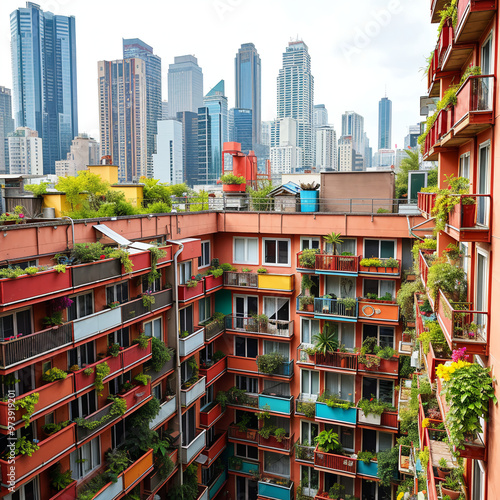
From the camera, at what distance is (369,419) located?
76.9 feet

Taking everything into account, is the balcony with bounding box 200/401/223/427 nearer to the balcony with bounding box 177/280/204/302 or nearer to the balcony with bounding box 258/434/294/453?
the balcony with bounding box 258/434/294/453

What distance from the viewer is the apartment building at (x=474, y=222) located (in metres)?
8.97

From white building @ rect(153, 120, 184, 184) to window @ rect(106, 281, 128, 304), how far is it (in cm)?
13040

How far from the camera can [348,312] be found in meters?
23.8

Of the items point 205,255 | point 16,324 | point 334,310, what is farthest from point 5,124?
point 16,324

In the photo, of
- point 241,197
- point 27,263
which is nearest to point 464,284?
point 27,263

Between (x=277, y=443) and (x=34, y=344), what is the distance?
16.0 meters

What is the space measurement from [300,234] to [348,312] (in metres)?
4.69

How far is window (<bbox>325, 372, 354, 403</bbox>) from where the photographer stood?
24.9m

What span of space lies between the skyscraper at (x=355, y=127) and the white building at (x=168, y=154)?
2293 inches

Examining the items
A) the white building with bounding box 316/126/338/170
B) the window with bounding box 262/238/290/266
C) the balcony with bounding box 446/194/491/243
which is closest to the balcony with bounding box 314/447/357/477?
the window with bounding box 262/238/290/266

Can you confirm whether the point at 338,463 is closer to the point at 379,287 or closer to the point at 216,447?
the point at 216,447

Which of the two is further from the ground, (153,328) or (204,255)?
(204,255)

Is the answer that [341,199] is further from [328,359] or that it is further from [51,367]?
[51,367]
